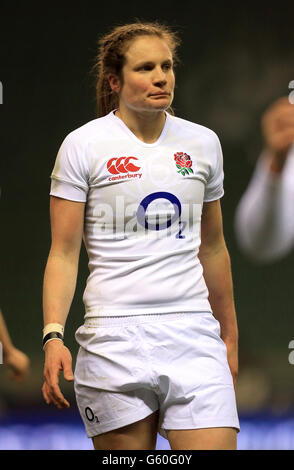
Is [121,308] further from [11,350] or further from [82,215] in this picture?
[11,350]

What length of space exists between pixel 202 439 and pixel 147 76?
3.68ft

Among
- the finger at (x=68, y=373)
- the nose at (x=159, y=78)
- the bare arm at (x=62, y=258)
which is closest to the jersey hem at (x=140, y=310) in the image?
the bare arm at (x=62, y=258)

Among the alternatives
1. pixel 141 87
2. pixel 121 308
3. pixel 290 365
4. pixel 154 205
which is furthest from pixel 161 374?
pixel 290 365

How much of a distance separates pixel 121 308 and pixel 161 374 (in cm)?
23

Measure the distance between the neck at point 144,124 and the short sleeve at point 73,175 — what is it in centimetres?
18

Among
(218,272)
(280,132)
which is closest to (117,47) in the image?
(280,132)

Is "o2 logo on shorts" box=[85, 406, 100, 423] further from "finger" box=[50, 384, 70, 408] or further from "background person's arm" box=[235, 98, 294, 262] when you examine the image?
"background person's arm" box=[235, 98, 294, 262]

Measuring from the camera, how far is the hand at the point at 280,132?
113 inches

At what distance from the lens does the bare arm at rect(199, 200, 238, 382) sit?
3.34 metres

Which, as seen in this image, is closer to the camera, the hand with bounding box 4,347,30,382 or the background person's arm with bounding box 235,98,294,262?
the hand with bounding box 4,347,30,382

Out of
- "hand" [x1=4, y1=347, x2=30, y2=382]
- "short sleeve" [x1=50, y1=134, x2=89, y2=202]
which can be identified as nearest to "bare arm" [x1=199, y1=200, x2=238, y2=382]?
"short sleeve" [x1=50, y1=134, x2=89, y2=202]

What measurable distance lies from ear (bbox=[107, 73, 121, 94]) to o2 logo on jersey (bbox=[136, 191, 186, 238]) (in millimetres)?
410

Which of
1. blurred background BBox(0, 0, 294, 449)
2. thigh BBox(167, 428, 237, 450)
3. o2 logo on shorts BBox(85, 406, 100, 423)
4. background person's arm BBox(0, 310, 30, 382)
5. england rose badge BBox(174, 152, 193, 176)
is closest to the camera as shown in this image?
background person's arm BBox(0, 310, 30, 382)

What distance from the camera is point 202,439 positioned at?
2.93m
